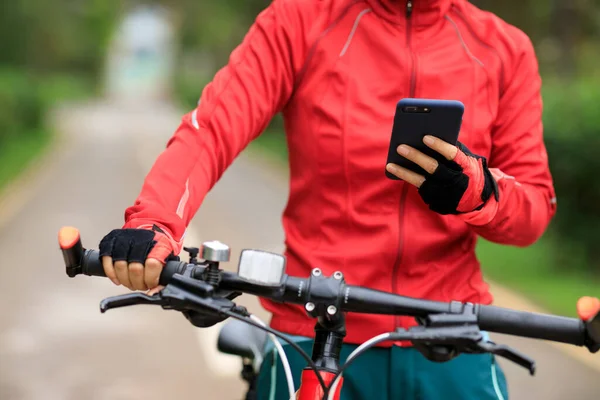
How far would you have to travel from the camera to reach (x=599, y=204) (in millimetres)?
9156

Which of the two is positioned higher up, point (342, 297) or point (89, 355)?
point (342, 297)

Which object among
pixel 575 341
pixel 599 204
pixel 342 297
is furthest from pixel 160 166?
pixel 599 204

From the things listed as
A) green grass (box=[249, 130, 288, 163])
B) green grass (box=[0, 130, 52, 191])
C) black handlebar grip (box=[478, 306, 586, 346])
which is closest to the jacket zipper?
black handlebar grip (box=[478, 306, 586, 346])

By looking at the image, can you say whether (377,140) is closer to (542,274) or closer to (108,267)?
(108,267)

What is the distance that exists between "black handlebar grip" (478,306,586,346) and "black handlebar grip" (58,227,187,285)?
60cm

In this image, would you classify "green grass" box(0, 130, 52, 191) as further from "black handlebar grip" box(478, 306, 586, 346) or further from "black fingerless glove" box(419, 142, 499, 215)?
"black handlebar grip" box(478, 306, 586, 346)

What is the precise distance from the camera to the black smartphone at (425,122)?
1900 millimetres

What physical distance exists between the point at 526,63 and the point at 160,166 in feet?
3.43

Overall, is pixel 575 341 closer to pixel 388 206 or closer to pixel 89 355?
pixel 388 206

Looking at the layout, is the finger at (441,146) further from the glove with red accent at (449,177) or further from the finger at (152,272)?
the finger at (152,272)

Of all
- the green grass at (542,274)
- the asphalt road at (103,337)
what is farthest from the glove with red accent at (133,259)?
the green grass at (542,274)

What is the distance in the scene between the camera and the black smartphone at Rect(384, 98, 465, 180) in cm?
190

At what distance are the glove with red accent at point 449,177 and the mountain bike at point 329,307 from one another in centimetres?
33

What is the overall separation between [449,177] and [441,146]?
8 cm
